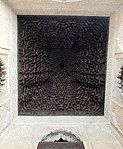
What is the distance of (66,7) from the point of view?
60.4 inches

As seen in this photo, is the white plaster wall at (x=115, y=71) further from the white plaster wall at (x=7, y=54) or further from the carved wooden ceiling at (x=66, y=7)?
the white plaster wall at (x=7, y=54)

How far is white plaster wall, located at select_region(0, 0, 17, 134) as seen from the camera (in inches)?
55.4

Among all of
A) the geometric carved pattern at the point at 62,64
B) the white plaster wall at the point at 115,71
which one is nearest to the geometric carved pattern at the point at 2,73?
the geometric carved pattern at the point at 62,64

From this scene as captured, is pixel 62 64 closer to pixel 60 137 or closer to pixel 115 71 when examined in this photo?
pixel 115 71

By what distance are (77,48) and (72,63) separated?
0.13 meters

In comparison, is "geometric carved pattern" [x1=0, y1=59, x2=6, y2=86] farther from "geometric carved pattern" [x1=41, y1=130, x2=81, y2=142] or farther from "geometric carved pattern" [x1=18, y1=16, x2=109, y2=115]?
"geometric carved pattern" [x1=41, y1=130, x2=81, y2=142]

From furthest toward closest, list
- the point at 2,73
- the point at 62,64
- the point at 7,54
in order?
the point at 62,64 → the point at 7,54 → the point at 2,73

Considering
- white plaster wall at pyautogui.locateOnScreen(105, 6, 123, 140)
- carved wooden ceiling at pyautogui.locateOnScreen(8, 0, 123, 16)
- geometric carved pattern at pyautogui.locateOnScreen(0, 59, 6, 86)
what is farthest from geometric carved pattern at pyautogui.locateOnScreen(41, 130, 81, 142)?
carved wooden ceiling at pyautogui.locateOnScreen(8, 0, 123, 16)

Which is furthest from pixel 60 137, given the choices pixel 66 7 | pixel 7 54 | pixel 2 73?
pixel 66 7

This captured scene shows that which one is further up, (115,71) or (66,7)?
(66,7)

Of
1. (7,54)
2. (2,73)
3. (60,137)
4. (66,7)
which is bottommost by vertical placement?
(60,137)

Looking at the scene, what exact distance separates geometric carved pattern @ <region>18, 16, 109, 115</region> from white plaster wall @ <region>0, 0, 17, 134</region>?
0.11m

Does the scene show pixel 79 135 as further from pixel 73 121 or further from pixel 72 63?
pixel 72 63

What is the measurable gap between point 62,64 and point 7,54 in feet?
1.58
